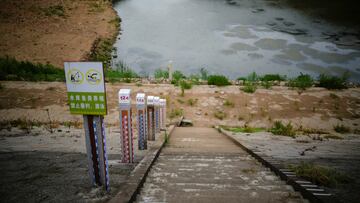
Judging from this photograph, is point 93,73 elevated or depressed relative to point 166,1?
depressed

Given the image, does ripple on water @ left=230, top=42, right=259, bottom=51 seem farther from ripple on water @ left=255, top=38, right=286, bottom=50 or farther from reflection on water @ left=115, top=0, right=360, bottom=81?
ripple on water @ left=255, top=38, right=286, bottom=50

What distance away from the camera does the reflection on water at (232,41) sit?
22.7m

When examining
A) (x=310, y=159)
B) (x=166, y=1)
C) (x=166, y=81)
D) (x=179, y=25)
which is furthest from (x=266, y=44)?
(x=310, y=159)

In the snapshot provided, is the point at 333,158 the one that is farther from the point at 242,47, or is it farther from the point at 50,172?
the point at 242,47

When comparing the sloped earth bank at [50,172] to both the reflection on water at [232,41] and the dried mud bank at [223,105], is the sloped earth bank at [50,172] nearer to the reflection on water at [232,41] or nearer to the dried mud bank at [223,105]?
the dried mud bank at [223,105]

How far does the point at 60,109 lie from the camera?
10.8m

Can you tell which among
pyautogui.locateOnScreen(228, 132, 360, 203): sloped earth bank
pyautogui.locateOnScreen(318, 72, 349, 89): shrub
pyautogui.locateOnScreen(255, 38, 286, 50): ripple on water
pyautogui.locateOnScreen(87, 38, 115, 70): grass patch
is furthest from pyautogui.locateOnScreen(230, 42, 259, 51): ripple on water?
pyautogui.locateOnScreen(228, 132, 360, 203): sloped earth bank

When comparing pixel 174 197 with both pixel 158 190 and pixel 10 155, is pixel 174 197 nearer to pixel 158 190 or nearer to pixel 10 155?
pixel 158 190

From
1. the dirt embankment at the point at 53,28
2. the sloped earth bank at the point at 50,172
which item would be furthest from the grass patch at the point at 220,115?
the dirt embankment at the point at 53,28

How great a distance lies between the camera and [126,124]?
4.12 meters

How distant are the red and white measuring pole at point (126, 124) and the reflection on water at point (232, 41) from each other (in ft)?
54.8

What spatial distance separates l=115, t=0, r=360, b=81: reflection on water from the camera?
74.4ft

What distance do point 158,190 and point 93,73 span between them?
1518 millimetres

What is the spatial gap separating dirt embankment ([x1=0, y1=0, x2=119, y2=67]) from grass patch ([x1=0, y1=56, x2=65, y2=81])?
3.22 m
